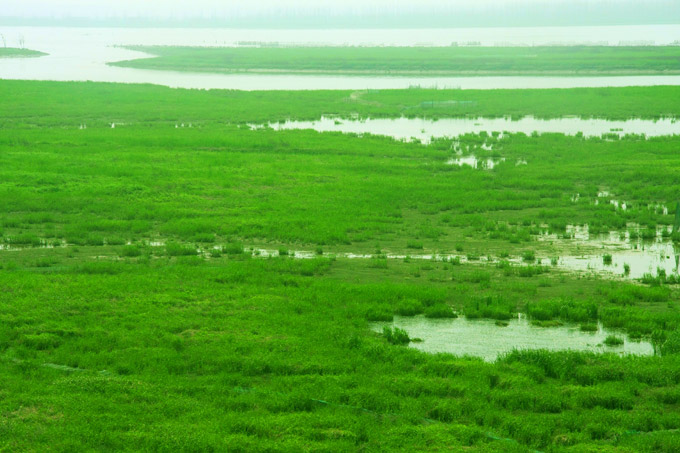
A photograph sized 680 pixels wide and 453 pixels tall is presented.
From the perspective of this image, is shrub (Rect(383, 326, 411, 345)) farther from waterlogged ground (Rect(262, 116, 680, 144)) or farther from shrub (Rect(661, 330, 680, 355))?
waterlogged ground (Rect(262, 116, 680, 144))

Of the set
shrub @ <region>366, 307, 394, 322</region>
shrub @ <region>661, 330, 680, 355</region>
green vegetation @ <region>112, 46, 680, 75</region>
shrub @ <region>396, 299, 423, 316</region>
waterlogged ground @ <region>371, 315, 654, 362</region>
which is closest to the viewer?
shrub @ <region>661, 330, 680, 355</region>

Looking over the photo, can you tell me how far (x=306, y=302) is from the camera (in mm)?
14148

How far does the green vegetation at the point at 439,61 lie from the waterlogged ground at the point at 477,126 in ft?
155

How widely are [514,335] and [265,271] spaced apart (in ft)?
19.6

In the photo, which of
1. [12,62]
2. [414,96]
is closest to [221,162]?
[414,96]

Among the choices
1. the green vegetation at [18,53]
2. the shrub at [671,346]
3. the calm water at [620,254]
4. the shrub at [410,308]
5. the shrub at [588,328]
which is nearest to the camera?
the shrub at [671,346]

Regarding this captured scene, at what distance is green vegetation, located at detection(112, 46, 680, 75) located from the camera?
95125mm

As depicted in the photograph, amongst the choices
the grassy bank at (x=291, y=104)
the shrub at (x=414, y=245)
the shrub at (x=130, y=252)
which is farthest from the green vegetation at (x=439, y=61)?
the shrub at (x=130, y=252)

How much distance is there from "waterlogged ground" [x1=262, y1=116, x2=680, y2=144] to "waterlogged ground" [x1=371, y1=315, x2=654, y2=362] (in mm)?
26047

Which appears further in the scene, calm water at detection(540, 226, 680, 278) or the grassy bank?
the grassy bank

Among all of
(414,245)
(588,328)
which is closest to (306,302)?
(588,328)

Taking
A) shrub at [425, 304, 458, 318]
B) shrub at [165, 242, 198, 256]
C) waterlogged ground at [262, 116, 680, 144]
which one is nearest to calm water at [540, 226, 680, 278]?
shrub at [425, 304, 458, 318]

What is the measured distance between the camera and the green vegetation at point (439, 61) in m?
95.1

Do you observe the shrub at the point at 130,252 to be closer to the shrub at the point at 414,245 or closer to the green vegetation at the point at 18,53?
the shrub at the point at 414,245
